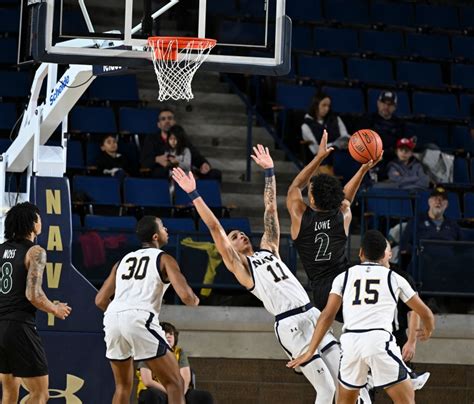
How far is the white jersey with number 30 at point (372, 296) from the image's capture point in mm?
9008

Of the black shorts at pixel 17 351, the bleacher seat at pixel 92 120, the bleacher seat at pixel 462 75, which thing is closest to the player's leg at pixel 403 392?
the black shorts at pixel 17 351

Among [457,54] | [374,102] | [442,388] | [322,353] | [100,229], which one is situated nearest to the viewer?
[322,353]

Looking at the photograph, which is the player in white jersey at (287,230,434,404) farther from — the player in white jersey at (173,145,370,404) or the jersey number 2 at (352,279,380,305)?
the player in white jersey at (173,145,370,404)

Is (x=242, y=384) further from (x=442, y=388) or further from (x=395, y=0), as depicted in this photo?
(x=395, y=0)

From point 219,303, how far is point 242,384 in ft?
2.82

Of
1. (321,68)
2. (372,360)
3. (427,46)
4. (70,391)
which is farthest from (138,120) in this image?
(372,360)

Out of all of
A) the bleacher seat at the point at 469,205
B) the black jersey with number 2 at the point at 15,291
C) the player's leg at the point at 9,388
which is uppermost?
the bleacher seat at the point at 469,205

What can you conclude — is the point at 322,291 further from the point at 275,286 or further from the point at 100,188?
the point at 100,188

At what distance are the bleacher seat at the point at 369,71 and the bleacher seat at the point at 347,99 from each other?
626 millimetres

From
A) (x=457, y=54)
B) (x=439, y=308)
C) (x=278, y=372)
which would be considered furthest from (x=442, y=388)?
(x=457, y=54)

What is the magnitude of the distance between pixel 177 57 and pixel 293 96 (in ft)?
19.5

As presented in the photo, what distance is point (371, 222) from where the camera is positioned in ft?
45.0

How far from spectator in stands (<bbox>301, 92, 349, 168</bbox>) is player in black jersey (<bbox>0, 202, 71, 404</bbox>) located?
562 cm

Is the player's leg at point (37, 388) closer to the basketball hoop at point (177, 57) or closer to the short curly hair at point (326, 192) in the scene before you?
the basketball hoop at point (177, 57)
